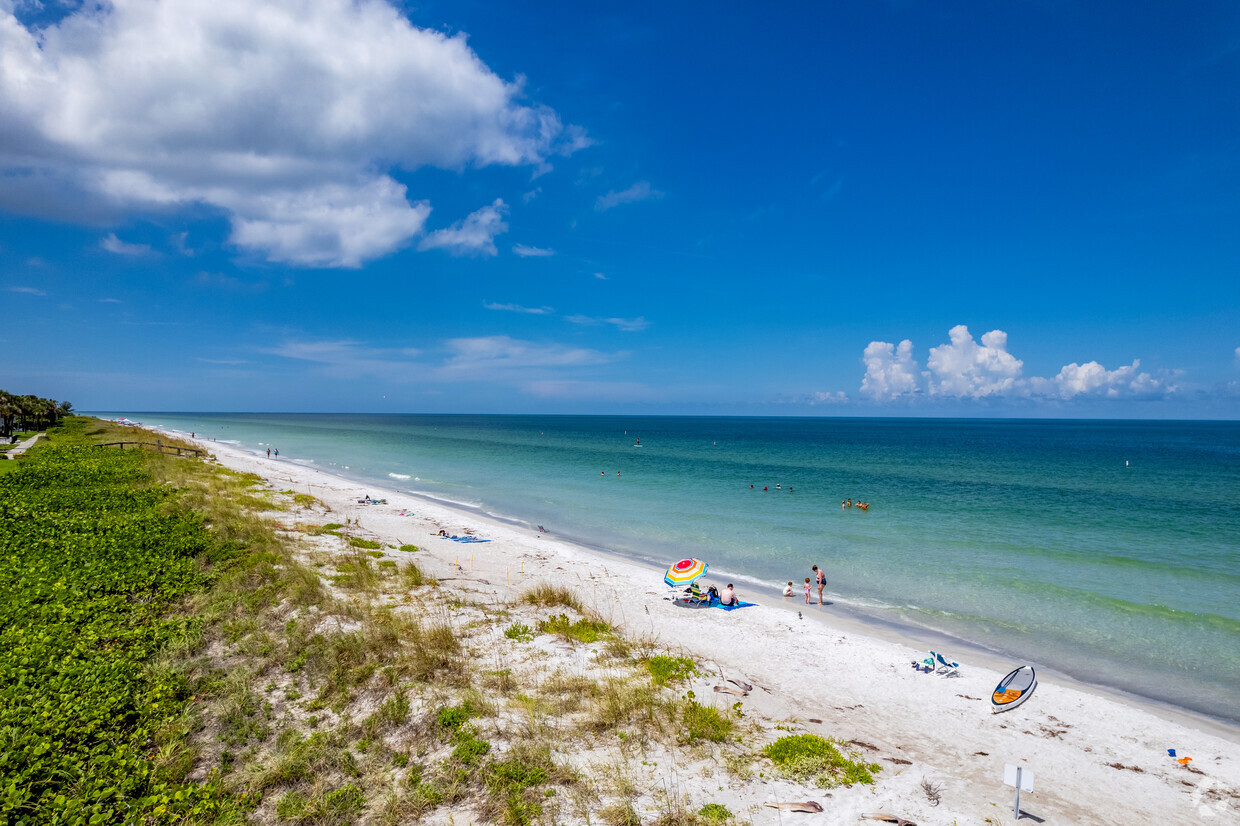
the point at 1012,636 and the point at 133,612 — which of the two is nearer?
the point at 133,612

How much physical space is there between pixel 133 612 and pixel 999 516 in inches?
1964

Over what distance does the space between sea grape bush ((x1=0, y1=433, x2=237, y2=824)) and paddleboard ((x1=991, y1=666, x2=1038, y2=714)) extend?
1694cm

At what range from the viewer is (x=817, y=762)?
9539mm

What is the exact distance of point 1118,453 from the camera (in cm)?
9975

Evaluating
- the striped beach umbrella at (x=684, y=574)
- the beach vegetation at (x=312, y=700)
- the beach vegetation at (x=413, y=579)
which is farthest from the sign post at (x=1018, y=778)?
the beach vegetation at (x=413, y=579)

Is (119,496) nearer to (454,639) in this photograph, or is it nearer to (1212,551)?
(454,639)

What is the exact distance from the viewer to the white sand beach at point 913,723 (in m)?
9.16

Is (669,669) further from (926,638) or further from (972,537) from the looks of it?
(972,537)

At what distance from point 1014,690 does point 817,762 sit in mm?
7982

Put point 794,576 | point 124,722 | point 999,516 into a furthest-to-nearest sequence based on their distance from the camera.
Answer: point 999,516, point 794,576, point 124,722

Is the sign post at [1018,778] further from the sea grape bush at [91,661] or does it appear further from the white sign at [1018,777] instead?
the sea grape bush at [91,661]

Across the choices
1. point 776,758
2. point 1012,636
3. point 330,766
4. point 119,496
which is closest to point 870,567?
point 1012,636

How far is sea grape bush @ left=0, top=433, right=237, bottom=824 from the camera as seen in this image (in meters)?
6.54

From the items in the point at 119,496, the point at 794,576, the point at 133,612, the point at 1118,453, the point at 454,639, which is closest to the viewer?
the point at 133,612
